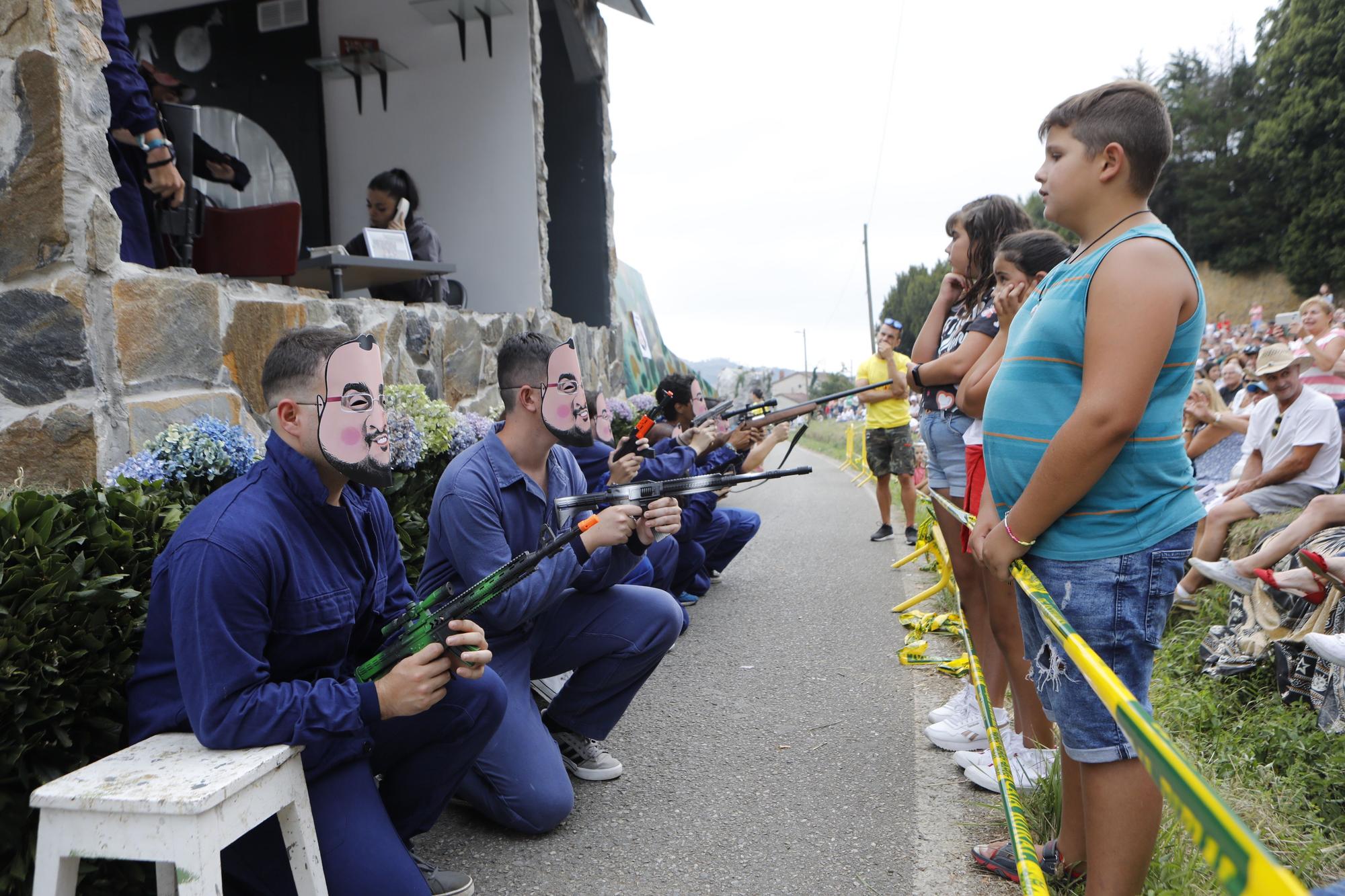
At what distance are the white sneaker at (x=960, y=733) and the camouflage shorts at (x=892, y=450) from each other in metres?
4.67

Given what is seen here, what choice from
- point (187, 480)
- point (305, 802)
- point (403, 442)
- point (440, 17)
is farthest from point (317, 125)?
point (305, 802)

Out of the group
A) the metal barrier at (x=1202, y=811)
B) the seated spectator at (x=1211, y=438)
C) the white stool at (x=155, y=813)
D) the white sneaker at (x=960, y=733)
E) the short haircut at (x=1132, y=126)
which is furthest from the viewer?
the seated spectator at (x=1211, y=438)

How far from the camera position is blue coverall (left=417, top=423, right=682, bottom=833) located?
120 inches

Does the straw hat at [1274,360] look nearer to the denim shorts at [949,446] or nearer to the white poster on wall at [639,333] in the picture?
the denim shorts at [949,446]

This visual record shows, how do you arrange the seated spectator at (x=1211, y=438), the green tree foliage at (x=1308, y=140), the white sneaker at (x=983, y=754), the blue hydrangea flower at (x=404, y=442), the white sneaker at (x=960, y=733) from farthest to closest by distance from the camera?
the green tree foliage at (x=1308, y=140) < the seated spectator at (x=1211, y=438) < the blue hydrangea flower at (x=404, y=442) < the white sneaker at (x=960, y=733) < the white sneaker at (x=983, y=754)

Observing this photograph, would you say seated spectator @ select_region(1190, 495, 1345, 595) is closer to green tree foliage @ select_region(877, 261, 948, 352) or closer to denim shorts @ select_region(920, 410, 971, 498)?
denim shorts @ select_region(920, 410, 971, 498)

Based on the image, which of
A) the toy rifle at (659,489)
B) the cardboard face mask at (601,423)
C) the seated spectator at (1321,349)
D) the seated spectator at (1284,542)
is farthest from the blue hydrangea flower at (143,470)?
the seated spectator at (1321,349)

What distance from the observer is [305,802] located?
2.12 m

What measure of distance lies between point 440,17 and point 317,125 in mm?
1646

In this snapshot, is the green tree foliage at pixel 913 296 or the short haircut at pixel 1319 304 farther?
the green tree foliage at pixel 913 296

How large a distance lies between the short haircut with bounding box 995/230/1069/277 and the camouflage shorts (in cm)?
535

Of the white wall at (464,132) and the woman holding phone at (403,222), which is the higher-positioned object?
the white wall at (464,132)

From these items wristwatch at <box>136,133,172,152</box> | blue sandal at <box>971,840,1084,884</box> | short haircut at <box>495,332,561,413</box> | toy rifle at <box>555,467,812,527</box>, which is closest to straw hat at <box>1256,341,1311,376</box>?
blue sandal at <box>971,840,1084,884</box>

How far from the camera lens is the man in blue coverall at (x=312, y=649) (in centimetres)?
207
